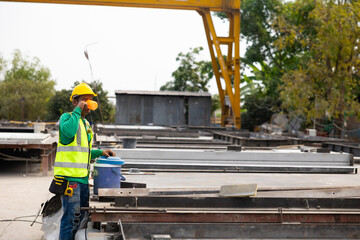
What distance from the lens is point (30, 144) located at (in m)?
11.8

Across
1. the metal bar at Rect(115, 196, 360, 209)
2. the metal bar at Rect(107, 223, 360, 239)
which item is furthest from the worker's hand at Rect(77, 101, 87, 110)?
the metal bar at Rect(107, 223, 360, 239)

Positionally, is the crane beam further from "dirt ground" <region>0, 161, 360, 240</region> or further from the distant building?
"dirt ground" <region>0, 161, 360, 240</region>

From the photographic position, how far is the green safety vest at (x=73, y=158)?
4289 millimetres

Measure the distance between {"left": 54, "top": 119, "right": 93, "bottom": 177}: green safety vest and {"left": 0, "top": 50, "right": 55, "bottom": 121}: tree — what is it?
34.8m

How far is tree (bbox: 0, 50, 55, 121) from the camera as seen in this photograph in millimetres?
41531

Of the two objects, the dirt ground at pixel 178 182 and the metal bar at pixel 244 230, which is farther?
the dirt ground at pixel 178 182

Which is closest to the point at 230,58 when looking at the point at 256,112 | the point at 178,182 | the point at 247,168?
the point at 256,112

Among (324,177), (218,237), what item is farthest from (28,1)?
(218,237)

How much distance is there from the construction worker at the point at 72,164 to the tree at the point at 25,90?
34772mm

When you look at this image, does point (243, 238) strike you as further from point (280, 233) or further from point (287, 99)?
point (287, 99)

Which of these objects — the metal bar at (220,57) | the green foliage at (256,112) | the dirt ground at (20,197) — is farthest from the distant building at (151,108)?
the dirt ground at (20,197)

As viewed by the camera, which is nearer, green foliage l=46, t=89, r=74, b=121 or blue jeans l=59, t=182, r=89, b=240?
blue jeans l=59, t=182, r=89, b=240

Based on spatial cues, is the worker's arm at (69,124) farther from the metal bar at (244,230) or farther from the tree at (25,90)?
the tree at (25,90)

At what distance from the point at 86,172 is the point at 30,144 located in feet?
25.8
